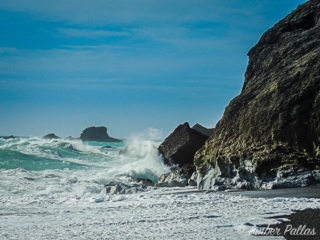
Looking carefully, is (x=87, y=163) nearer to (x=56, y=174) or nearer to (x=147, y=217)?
(x=56, y=174)

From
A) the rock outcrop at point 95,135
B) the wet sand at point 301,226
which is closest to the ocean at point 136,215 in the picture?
the wet sand at point 301,226

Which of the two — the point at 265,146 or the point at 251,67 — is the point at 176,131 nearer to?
the point at 251,67

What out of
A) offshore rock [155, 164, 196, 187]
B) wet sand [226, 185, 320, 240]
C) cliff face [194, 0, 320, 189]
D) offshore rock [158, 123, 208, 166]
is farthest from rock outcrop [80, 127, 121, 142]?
wet sand [226, 185, 320, 240]

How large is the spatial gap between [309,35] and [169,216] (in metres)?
14.6

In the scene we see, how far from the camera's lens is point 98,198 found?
52.1ft

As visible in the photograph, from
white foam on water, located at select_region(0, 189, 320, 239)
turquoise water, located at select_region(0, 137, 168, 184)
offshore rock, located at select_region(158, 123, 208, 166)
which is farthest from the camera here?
turquoise water, located at select_region(0, 137, 168, 184)

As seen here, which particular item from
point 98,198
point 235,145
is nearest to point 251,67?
point 235,145

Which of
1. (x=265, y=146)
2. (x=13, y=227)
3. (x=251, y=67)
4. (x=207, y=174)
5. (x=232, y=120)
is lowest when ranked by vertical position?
(x=13, y=227)

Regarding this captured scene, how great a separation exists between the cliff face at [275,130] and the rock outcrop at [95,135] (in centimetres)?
12606

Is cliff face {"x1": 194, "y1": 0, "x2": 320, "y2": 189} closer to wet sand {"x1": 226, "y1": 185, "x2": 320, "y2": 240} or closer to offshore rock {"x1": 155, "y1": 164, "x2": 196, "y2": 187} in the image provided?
offshore rock {"x1": 155, "y1": 164, "x2": 196, "y2": 187}

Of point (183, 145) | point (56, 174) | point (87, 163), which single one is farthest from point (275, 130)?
point (87, 163)

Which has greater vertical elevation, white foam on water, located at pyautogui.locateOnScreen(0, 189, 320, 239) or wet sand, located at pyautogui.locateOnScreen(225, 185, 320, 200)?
wet sand, located at pyautogui.locateOnScreen(225, 185, 320, 200)

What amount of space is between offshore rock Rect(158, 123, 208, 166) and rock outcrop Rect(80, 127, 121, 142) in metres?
119

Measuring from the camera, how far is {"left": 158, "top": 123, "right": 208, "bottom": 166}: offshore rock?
25.8 metres
